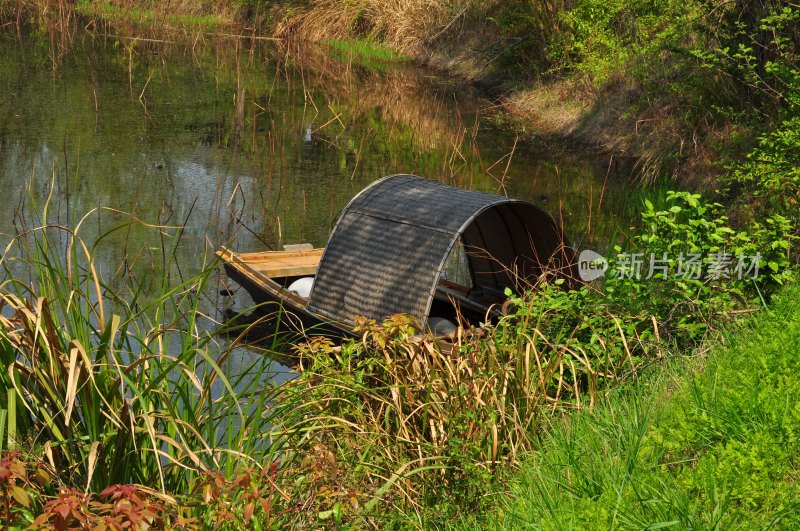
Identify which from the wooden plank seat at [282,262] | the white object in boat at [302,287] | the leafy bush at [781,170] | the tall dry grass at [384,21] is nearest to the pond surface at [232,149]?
the wooden plank seat at [282,262]

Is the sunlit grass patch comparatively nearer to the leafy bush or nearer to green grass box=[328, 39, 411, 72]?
green grass box=[328, 39, 411, 72]

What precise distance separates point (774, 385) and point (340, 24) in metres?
28.5

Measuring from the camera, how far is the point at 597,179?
17.7 m

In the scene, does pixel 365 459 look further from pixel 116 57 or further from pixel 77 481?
pixel 116 57

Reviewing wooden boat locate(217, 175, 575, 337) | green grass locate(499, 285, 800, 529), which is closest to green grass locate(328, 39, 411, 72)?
wooden boat locate(217, 175, 575, 337)

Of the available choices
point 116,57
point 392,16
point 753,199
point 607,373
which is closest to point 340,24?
point 392,16

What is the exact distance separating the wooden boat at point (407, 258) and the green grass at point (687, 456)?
269 centimetres

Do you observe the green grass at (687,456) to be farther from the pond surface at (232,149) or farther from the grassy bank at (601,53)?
the grassy bank at (601,53)

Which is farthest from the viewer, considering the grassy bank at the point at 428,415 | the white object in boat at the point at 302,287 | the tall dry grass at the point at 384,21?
the tall dry grass at the point at 384,21

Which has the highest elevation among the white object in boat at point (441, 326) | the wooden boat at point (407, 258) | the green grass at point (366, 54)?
the wooden boat at point (407, 258)

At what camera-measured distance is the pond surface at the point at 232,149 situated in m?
13.3

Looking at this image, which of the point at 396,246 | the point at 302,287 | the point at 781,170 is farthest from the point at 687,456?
the point at 302,287

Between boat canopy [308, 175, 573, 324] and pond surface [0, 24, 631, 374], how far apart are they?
1041 mm

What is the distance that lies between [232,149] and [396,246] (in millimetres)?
8885
